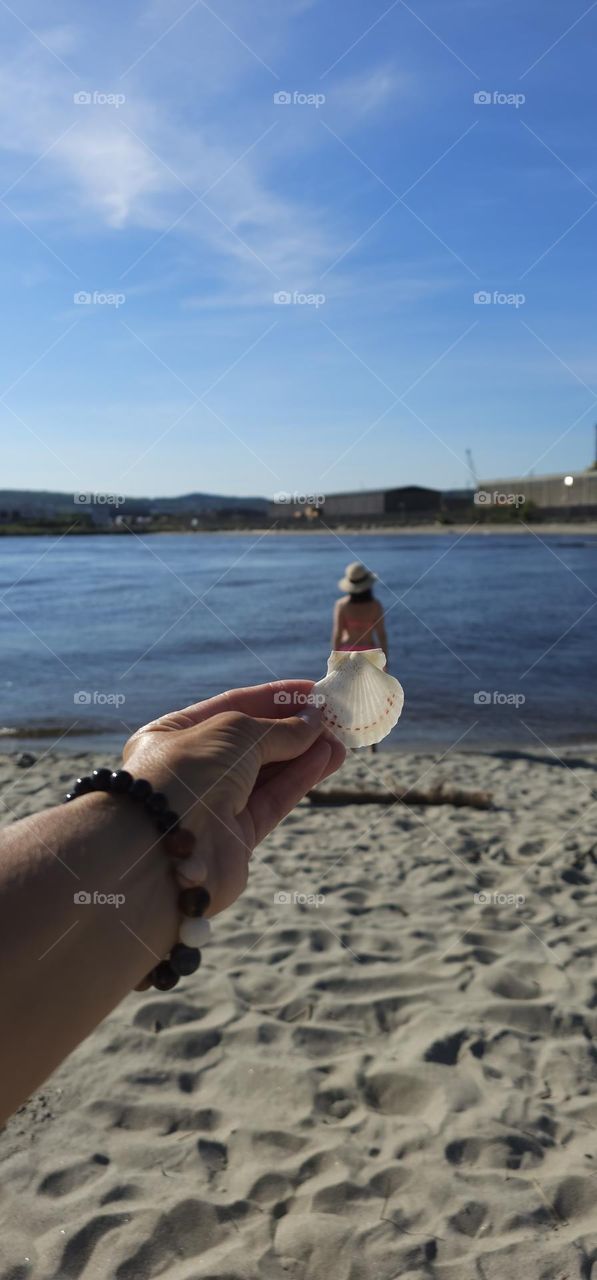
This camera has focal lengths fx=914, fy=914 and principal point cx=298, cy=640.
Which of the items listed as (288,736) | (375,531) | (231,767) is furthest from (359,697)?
(375,531)

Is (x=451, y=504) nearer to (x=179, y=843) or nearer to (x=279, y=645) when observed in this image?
(x=279, y=645)

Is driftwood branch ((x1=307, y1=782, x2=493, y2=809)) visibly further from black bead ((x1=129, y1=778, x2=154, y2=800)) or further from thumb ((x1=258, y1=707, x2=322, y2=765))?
black bead ((x1=129, y1=778, x2=154, y2=800))

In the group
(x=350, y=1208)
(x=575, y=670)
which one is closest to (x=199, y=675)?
(x=575, y=670)

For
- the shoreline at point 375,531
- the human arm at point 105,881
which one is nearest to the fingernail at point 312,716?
the human arm at point 105,881

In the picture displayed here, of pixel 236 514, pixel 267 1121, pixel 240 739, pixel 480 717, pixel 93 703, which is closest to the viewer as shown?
pixel 240 739

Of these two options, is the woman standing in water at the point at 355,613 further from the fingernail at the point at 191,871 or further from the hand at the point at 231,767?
the fingernail at the point at 191,871

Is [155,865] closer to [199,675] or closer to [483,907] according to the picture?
[483,907]
